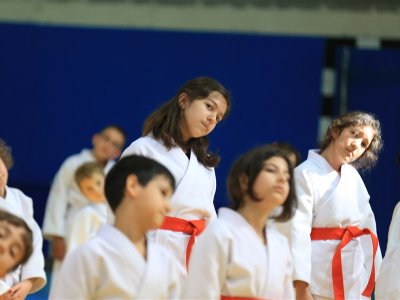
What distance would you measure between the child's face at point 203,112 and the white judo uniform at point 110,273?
1.29m

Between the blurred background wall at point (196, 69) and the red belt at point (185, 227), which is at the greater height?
the blurred background wall at point (196, 69)

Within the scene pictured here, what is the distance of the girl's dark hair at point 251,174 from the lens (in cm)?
459

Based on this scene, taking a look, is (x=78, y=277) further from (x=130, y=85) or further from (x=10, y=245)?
(x=130, y=85)

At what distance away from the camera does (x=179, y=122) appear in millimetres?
5602

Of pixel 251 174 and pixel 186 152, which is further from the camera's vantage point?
pixel 186 152

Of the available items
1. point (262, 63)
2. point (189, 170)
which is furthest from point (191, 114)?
point (262, 63)

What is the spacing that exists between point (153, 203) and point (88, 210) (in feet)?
18.0

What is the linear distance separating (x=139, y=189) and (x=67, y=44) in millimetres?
7406

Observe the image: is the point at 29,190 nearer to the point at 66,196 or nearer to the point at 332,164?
the point at 66,196

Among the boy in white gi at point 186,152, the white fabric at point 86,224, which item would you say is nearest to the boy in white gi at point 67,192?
the white fabric at point 86,224

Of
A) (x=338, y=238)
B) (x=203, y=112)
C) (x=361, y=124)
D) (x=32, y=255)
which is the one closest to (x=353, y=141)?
(x=361, y=124)

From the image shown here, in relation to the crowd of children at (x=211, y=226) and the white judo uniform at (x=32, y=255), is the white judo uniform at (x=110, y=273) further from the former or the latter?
the white judo uniform at (x=32, y=255)

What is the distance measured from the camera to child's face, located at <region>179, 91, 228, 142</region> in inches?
216

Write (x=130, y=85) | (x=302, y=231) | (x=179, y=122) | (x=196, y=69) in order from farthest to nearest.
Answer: (x=130, y=85), (x=196, y=69), (x=302, y=231), (x=179, y=122)
